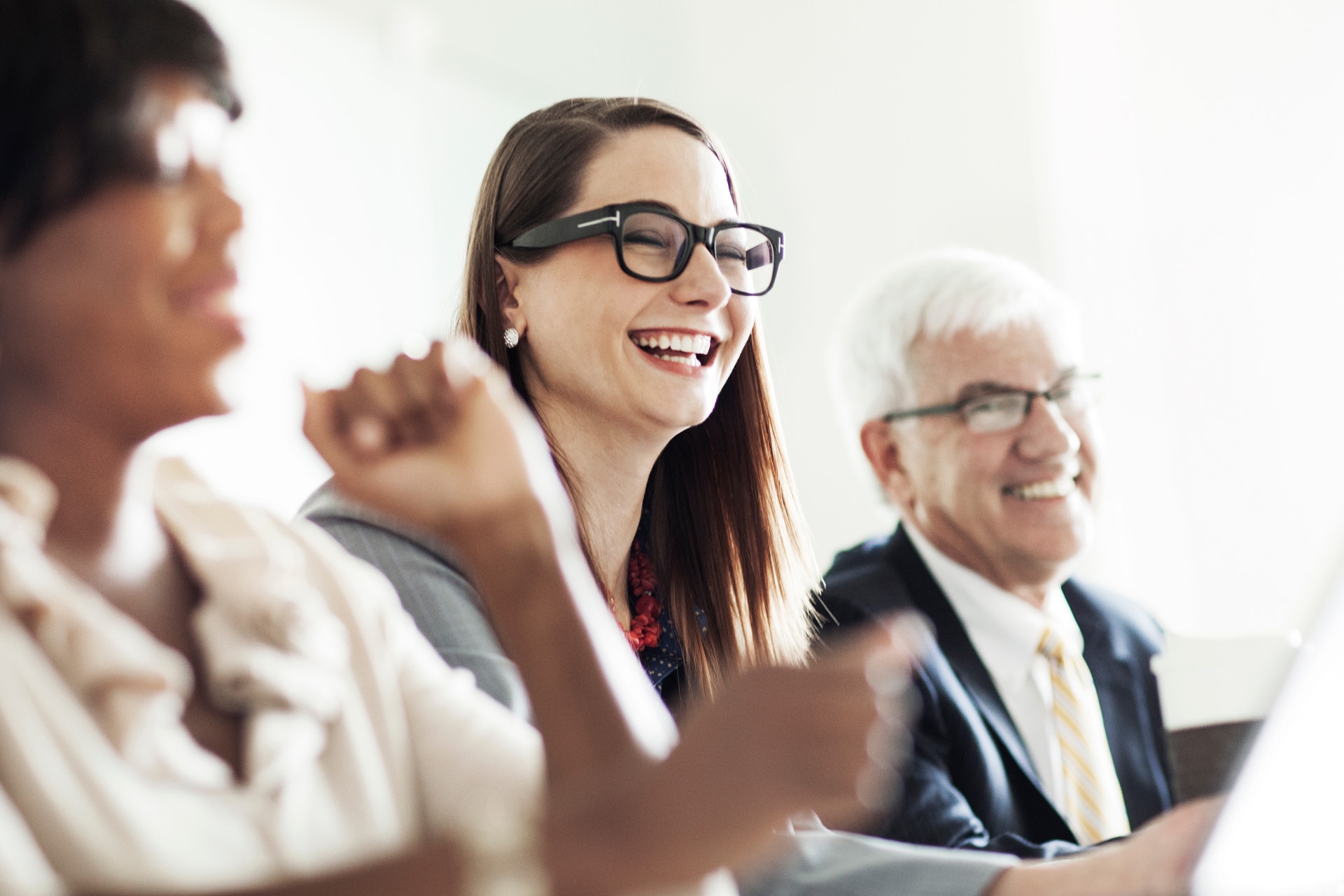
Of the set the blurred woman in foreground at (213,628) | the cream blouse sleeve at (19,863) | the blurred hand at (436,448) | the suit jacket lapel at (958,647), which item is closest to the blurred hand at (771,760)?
the blurred woman in foreground at (213,628)

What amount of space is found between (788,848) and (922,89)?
328 centimetres

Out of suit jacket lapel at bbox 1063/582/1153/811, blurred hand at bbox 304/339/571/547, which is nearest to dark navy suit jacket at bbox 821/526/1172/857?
suit jacket lapel at bbox 1063/582/1153/811

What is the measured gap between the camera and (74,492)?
0.66 meters

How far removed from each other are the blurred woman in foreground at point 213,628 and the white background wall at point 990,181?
2.63 meters

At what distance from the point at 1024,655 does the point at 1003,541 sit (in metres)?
0.20

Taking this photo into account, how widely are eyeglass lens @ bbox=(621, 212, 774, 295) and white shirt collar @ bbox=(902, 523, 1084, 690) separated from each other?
578mm

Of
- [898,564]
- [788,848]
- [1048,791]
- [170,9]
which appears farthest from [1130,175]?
[170,9]

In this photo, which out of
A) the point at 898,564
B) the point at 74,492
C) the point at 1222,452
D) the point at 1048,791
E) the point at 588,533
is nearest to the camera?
the point at 74,492

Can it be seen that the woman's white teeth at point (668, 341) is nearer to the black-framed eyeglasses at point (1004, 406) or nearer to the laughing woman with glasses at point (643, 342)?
the laughing woman with glasses at point (643, 342)

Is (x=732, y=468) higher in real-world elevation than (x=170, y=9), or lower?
lower

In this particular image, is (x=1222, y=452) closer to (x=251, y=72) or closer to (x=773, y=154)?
(x=773, y=154)

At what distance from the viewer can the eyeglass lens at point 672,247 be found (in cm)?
155

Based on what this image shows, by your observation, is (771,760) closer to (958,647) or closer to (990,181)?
(958,647)

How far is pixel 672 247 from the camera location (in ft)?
Result: 5.17
